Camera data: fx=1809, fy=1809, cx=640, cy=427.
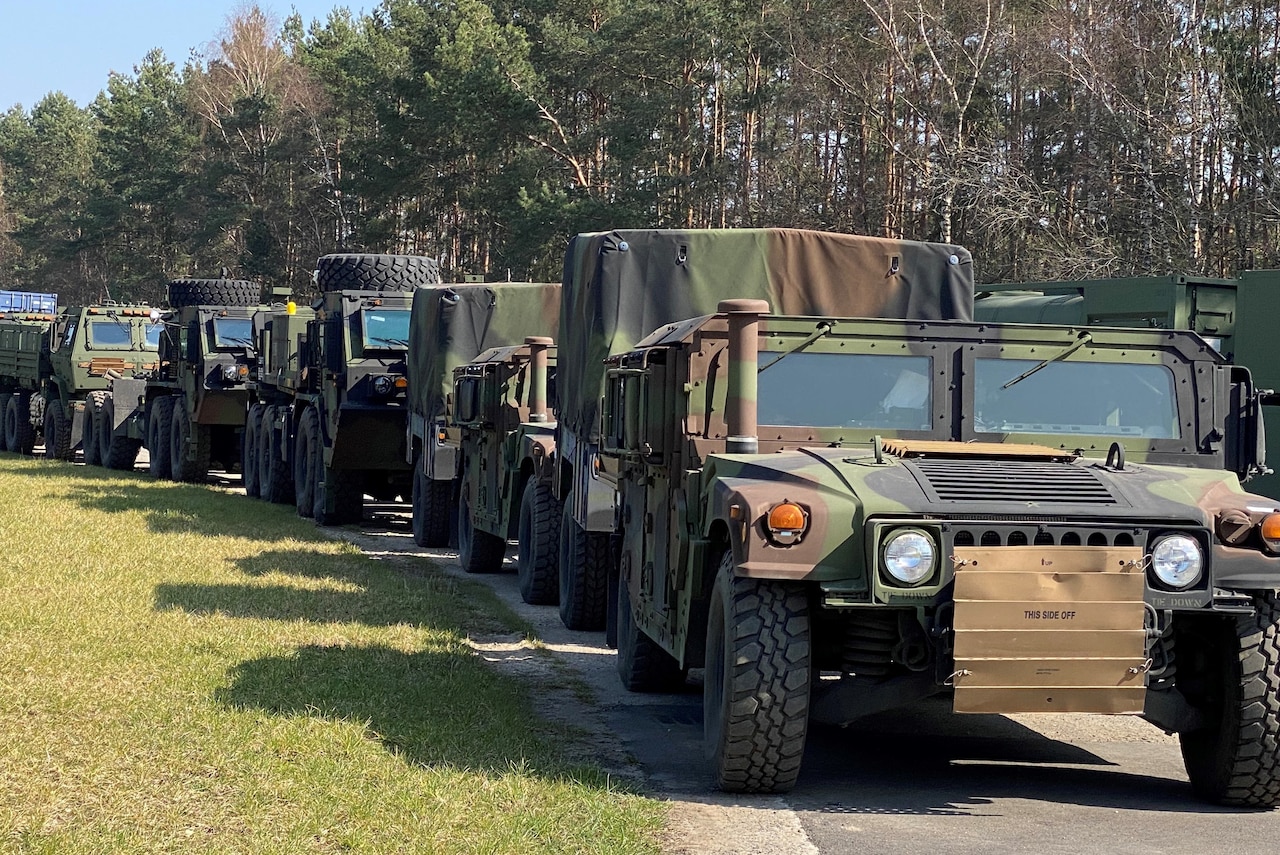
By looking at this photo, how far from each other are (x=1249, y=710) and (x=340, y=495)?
40.0ft

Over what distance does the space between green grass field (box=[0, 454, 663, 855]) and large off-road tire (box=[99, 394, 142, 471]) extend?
1178 centimetres

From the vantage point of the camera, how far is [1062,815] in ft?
20.0

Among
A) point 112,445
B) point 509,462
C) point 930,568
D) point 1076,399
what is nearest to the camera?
point 930,568

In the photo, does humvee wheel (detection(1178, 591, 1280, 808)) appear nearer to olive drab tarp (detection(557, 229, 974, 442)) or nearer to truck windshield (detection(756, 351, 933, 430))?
truck windshield (detection(756, 351, 933, 430))

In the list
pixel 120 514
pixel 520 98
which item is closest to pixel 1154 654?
pixel 120 514

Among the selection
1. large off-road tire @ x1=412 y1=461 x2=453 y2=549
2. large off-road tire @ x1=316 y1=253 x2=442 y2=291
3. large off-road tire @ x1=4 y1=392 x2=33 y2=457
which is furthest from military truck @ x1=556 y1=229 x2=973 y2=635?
large off-road tire @ x1=4 y1=392 x2=33 y2=457

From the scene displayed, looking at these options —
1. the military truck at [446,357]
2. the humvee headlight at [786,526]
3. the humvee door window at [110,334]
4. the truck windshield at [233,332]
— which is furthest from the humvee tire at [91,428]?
the humvee headlight at [786,526]

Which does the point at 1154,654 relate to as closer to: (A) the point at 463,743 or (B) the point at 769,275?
(A) the point at 463,743

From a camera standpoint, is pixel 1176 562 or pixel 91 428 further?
pixel 91 428

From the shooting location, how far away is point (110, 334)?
25.7m

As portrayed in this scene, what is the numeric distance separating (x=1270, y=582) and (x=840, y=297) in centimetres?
460

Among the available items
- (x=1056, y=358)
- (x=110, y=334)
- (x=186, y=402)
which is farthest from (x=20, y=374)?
(x=1056, y=358)

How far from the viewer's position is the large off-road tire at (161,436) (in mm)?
22766

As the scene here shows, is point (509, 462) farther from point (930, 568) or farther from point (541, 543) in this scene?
point (930, 568)
